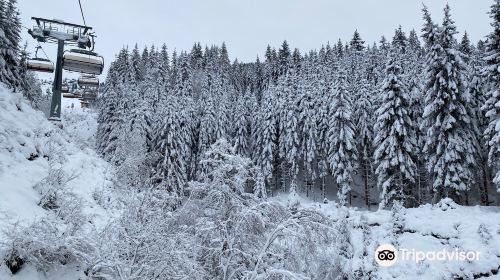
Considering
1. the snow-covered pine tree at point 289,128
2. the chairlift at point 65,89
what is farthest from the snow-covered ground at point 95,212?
the snow-covered pine tree at point 289,128

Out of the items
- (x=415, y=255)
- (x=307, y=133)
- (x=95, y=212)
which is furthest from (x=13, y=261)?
(x=307, y=133)

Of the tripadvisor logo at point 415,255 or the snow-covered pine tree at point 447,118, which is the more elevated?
the snow-covered pine tree at point 447,118

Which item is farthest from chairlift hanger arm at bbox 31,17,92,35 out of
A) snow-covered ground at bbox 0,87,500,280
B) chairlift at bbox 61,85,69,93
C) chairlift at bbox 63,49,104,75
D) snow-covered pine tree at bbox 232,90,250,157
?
snow-covered pine tree at bbox 232,90,250,157

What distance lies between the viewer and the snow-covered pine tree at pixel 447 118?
1112 inches

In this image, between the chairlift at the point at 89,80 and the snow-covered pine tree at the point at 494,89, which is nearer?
the chairlift at the point at 89,80

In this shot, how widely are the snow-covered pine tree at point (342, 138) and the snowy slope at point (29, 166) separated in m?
30.4

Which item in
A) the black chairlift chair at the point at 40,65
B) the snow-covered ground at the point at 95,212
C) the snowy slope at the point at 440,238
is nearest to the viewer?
the snow-covered ground at the point at 95,212

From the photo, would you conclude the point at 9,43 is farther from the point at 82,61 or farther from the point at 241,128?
the point at 241,128

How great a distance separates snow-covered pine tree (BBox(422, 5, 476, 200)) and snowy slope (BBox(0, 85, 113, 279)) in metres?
24.2

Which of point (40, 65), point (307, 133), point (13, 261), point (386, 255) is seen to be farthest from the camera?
point (307, 133)

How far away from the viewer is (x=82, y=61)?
1925 centimetres

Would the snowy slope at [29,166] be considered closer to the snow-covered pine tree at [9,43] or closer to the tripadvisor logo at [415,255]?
the tripadvisor logo at [415,255]

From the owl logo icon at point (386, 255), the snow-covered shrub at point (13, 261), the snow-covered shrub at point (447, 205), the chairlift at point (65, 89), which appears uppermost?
the chairlift at point (65, 89)

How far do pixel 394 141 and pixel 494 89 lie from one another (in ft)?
27.0
